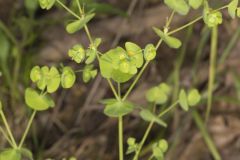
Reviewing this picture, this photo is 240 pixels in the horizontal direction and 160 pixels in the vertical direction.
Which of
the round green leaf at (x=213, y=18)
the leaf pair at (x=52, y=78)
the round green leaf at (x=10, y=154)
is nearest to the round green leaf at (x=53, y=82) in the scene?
the leaf pair at (x=52, y=78)

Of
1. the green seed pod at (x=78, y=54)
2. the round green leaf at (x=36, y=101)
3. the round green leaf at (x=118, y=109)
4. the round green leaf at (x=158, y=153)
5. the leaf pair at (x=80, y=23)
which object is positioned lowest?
the round green leaf at (x=158, y=153)

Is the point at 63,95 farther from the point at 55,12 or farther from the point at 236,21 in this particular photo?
the point at 236,21

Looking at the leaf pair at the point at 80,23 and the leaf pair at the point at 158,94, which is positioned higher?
the leaf pair at the point at 80,23

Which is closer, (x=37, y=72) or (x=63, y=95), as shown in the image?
(x=37, y=72)

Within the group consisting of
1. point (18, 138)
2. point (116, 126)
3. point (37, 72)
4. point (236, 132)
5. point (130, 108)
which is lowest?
point (236, 132)

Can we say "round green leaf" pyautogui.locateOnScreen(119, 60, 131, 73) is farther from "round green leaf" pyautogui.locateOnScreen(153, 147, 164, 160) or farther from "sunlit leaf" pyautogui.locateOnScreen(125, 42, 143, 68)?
"round green leaf" pyautogui.locateOnScreen(153, 147, 164, 160)

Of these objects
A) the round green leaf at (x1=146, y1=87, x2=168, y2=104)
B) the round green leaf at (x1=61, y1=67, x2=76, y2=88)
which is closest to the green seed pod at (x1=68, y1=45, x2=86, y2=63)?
the round green leaf at (x1=61, y1=67, x2=76, y2=88)

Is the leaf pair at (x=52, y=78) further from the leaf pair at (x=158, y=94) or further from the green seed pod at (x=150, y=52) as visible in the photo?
the leaf pair at (x=158, y=94)

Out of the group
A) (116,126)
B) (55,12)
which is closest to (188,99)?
(116,126)

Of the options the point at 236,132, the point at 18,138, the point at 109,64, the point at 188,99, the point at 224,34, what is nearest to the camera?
the point at 109,64
